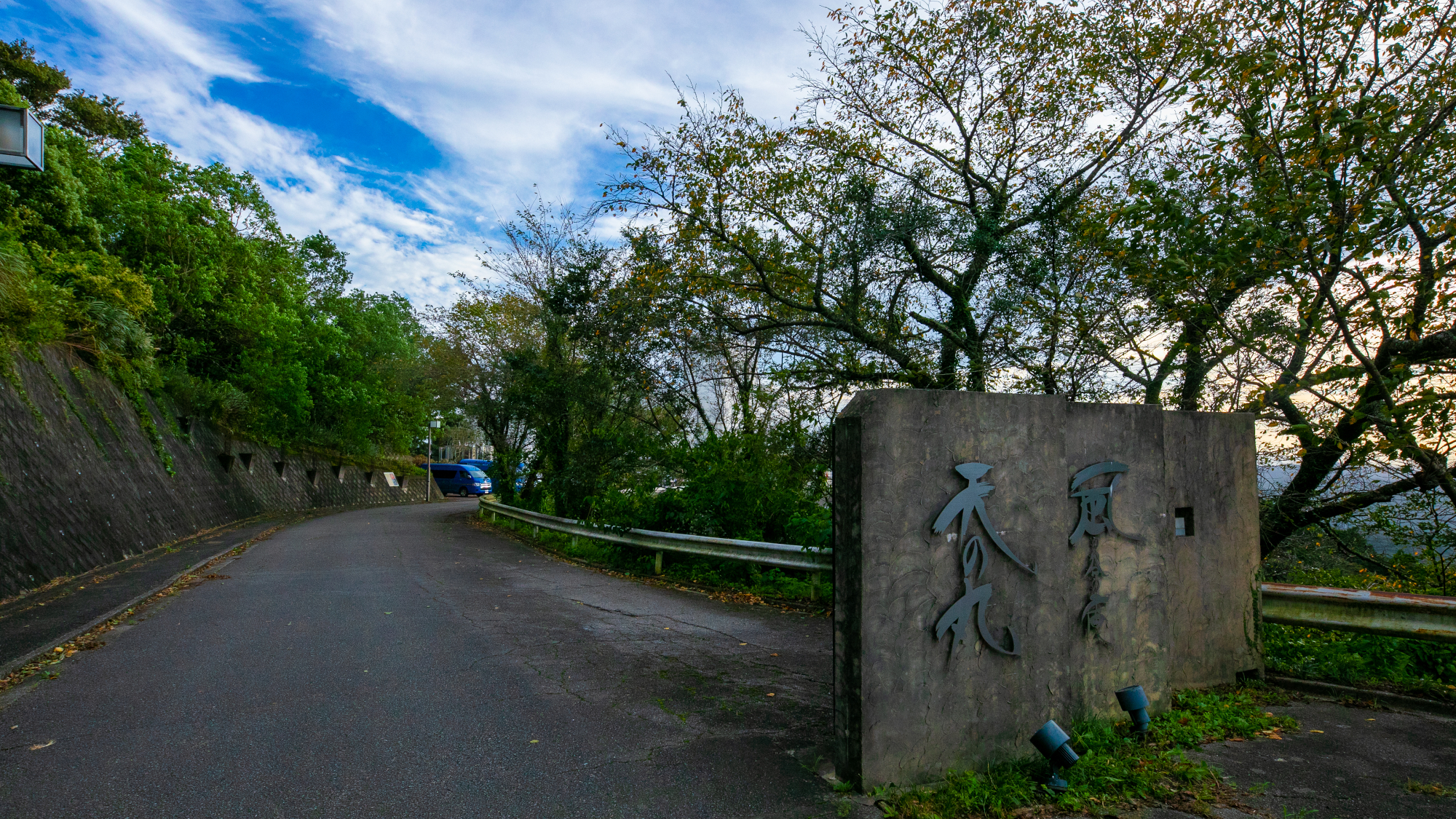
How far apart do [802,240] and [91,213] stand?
73.9 feet

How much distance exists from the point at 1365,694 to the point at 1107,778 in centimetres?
285

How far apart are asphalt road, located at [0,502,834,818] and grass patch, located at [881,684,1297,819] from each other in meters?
0.62

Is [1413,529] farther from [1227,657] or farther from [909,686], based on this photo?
[909,686]

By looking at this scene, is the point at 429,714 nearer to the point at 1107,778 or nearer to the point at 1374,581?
the point at 1107,778

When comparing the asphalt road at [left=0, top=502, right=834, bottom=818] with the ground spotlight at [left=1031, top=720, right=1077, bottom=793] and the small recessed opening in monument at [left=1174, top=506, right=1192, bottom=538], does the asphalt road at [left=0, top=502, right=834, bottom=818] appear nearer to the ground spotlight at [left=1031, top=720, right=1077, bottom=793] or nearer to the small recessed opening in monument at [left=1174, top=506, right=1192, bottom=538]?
the ground spotlight at [left=1031, top=720, right=1077, bottom=793]

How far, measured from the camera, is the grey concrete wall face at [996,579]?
3793mm

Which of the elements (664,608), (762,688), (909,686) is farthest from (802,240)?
(909,686)

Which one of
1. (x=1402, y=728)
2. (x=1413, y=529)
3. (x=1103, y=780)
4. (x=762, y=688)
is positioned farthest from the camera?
(x=1413, y=529)

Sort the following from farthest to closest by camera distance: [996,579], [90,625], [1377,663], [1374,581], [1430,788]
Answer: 1. [1374,581]
2. [90,625]
3. [1377,663]
4. [996,579]
5. [1430,788]

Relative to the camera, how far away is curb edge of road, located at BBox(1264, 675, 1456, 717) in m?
4.98

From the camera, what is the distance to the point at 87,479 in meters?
12.6

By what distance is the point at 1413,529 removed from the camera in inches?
285

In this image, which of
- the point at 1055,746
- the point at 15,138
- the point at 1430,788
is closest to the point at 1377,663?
the point at 1430,788

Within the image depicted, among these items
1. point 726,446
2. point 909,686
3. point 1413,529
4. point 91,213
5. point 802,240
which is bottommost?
point 909,686
